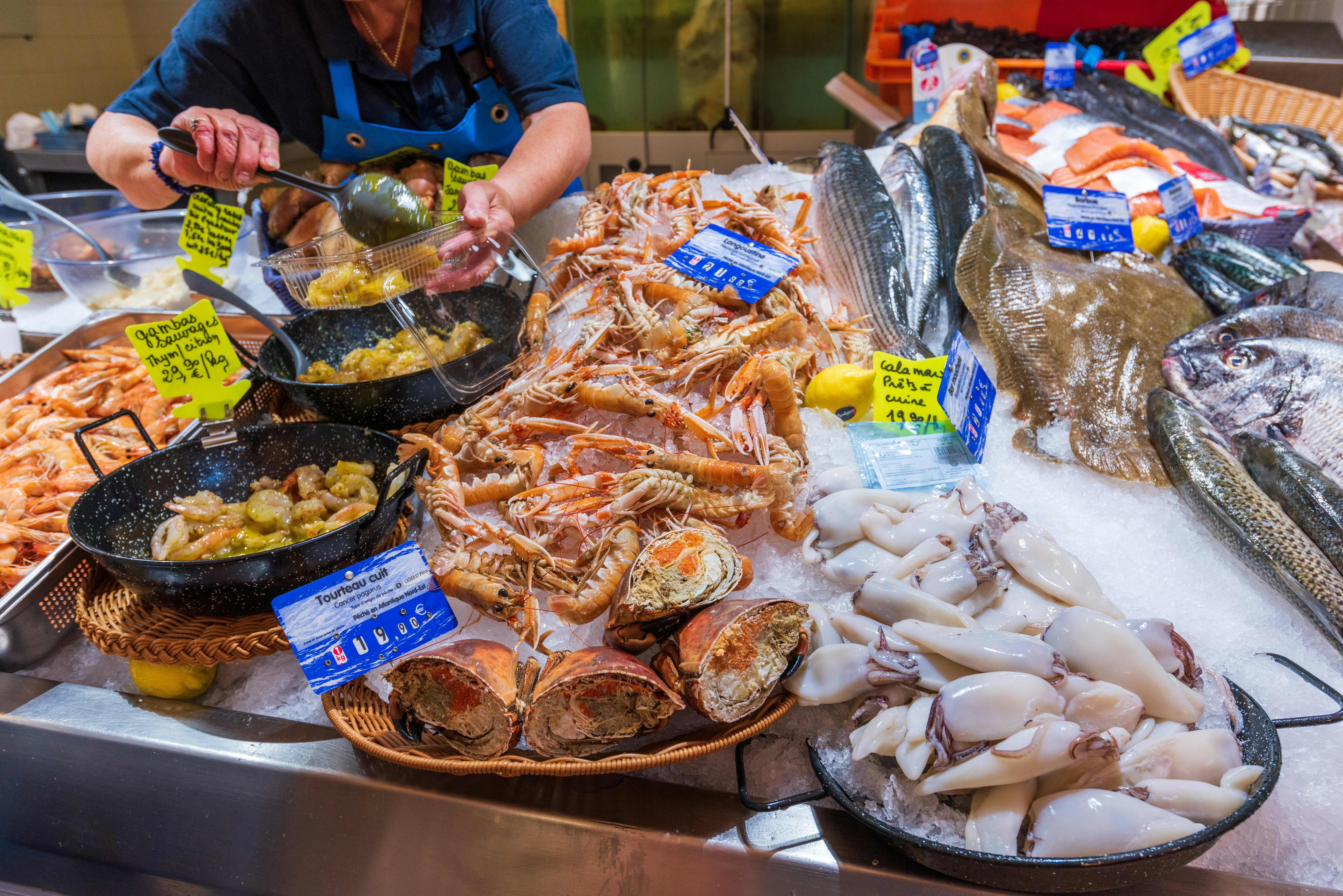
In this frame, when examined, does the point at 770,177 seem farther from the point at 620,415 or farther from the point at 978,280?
the point at 620,415

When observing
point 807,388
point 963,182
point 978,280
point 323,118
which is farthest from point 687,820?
point 323,118

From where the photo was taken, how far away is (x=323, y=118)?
263 cm

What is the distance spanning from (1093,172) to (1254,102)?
83.4 inches

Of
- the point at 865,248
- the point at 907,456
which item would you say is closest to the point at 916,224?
the point at 865,248

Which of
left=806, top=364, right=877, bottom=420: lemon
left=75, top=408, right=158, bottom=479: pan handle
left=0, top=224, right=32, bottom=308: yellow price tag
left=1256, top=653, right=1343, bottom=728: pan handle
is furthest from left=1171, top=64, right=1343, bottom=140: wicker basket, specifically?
left=0, top=224, right=32, bottom=308: yellow price tag

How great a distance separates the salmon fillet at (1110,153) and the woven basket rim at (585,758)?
10.5 feet

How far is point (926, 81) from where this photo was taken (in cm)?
383

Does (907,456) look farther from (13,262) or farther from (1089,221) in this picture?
(13,262)

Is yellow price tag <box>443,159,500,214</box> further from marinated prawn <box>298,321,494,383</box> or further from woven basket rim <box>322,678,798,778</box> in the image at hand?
woven basket rim <box>322,678,798,778</box>

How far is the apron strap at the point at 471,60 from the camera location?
2.56 metres

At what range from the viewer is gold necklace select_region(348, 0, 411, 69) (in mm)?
2443

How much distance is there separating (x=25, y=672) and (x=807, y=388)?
1880 millimetres

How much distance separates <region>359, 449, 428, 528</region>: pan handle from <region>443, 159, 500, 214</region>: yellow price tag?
3.65 feet

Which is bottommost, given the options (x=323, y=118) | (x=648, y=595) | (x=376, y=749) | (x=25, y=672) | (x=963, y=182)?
(x=25, y=672)
